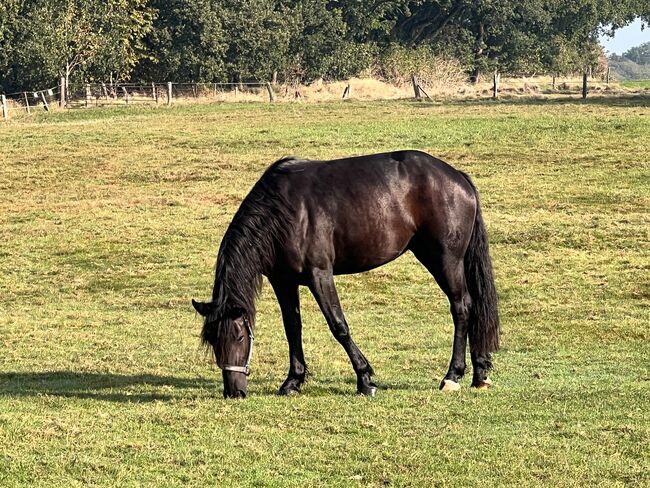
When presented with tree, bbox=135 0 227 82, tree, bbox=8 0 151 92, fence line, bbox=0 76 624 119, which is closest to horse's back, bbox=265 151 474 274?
fence line, bbox=0 76 624 119

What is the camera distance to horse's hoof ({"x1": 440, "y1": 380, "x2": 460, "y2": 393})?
377 inches

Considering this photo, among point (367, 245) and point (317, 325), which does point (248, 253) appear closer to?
point (367, 245)

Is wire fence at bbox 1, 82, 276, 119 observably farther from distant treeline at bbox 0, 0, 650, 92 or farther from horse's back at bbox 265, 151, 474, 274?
horse's back at bbox 265, 151, 474, 274

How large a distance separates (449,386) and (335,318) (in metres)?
1.24

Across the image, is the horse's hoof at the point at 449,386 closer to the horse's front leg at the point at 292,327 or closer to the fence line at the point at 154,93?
the horse's front leg at the point at 292,327

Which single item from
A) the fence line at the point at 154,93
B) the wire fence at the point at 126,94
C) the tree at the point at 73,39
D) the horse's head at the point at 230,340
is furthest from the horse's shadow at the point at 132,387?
the tree at the point at 73,39

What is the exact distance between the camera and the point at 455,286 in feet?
32.8

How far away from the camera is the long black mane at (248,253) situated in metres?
9.03

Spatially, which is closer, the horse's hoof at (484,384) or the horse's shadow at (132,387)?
the horse's shadow at (132,387)

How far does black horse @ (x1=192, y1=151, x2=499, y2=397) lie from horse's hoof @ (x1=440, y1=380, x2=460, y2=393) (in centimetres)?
1

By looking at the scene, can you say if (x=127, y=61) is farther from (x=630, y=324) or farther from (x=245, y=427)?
(x=245, y=427)

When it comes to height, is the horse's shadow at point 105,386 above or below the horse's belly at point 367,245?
below

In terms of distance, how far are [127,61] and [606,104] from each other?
1076 inches

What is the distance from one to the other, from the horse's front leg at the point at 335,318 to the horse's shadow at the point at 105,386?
1.31m
